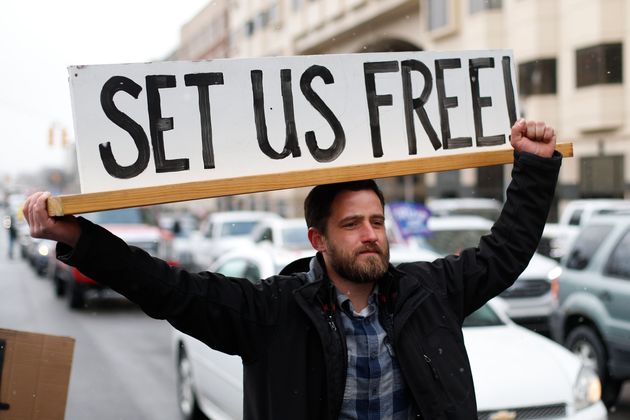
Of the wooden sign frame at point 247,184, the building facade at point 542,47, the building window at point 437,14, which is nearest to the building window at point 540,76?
the building facade at point 542,47

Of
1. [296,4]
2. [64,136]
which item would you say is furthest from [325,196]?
[296,4]

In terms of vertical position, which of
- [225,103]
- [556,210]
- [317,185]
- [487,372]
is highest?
[225,103]

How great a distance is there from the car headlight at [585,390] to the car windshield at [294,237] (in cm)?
883

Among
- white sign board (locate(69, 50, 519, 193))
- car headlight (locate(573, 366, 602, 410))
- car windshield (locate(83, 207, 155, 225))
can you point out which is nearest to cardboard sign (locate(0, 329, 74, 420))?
white sign board (locate(69, 50, 519, 193))

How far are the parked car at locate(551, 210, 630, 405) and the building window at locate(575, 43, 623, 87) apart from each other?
69.3 feet

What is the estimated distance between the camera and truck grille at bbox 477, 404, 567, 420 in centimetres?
480

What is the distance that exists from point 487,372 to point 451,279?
2.57m

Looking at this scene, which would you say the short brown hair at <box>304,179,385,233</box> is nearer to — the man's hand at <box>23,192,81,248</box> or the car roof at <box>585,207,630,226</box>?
the man's hand at <box>23,192,81,248</box>

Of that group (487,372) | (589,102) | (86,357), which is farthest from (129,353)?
(589,102)

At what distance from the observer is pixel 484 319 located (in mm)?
6215

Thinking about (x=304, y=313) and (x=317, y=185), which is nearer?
(x=304, y=313)

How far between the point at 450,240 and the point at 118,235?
650 centimetres

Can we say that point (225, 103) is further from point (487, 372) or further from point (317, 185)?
point (487, 372)

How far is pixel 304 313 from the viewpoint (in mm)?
2418
